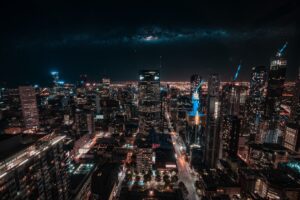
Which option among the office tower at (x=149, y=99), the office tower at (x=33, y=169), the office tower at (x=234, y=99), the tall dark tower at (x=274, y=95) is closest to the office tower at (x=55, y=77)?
the office tower at (x=149, y=99)

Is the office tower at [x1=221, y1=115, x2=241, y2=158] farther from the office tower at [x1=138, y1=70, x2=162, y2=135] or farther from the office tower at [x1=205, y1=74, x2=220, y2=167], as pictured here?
the office tower at [x1=138, y1=70, x2=162, y2=135]

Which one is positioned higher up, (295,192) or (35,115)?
(35,115)

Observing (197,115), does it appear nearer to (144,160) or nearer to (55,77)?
(144,160)

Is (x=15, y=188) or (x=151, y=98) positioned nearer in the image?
(x=15, y=188)

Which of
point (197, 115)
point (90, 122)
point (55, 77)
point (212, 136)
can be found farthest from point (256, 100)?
point (55, 77)

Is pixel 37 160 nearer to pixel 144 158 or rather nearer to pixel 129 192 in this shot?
pixel 129 192

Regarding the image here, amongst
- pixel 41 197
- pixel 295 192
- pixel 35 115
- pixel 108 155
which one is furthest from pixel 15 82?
pixel 295 192
